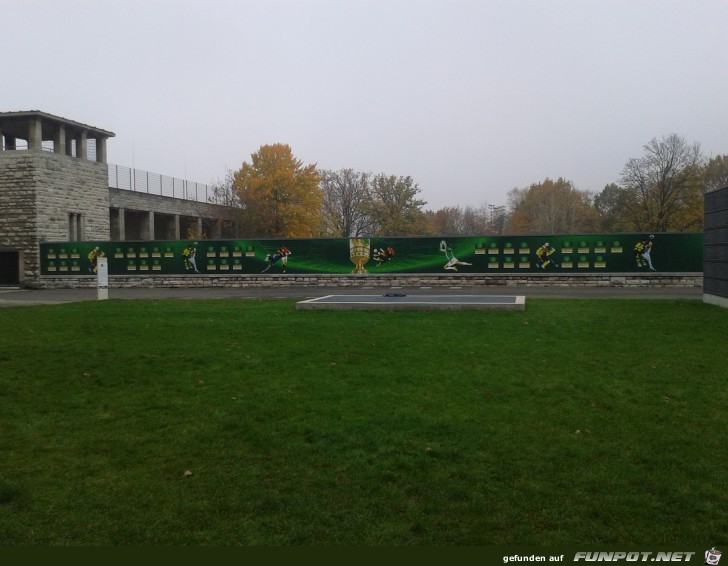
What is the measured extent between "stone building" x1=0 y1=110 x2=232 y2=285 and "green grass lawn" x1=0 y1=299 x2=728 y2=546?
26.5m

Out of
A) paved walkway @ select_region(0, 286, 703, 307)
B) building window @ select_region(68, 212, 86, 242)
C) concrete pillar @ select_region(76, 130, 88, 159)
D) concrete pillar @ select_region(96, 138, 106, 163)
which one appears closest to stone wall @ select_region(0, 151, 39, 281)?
building window @ select_region(68, 212, 86, 242)

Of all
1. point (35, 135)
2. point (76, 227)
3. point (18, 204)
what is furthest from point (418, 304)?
point (76, 227)

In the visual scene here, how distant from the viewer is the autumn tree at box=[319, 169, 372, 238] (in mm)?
73062

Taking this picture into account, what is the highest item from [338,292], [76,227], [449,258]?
[76,227]

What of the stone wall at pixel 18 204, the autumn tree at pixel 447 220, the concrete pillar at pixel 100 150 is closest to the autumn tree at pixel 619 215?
the autumn tree at pixel 447 220

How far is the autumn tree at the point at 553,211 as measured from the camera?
75750 mm

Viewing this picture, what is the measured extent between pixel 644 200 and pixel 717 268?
4019cm

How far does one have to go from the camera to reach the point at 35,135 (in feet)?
115

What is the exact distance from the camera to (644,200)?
177 feet

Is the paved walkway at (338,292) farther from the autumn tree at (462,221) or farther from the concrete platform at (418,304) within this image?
the autumn tree at (462,221)

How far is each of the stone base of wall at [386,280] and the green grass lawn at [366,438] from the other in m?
17.7

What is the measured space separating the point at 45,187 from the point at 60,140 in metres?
3.58

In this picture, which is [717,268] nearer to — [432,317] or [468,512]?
[432,317]

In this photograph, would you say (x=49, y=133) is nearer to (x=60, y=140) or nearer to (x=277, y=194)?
(x=60, y=140)
